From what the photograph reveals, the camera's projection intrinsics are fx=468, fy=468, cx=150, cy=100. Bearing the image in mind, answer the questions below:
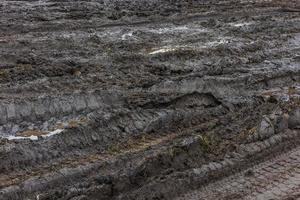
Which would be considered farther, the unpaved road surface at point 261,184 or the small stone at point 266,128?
the small stone at point 266,128

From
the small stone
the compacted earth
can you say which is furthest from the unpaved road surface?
the small stone

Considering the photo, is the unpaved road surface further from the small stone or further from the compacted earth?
the small stone

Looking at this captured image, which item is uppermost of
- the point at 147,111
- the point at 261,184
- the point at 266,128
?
the point at 147,111

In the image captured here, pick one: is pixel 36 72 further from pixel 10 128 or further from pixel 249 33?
pixel 249 33

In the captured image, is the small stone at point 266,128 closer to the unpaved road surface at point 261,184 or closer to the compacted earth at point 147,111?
the compacted earth at point 147,111

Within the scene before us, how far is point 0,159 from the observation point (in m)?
5.25

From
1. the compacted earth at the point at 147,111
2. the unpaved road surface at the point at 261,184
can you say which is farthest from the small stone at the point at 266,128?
the unpaved road surface at the point at 261,184

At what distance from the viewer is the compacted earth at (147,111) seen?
5.26m

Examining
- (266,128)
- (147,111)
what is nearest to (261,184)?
(266,128)

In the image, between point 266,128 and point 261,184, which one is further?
point 266,128

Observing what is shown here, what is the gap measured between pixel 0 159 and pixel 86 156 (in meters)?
0.98

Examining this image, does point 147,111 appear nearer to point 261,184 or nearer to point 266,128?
point 266,128

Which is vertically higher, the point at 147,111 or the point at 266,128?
the point at 147,111

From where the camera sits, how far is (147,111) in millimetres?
6547
